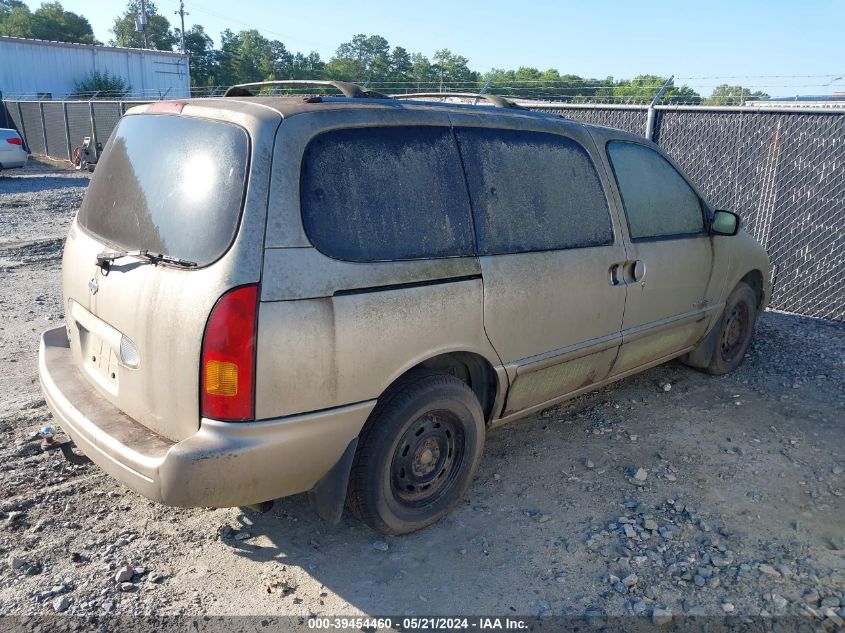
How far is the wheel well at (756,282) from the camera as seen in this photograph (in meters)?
5.53

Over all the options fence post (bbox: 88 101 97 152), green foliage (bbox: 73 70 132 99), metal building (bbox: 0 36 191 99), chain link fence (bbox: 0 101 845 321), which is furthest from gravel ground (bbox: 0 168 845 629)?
green foliage (bbox: 73 70 132 99)

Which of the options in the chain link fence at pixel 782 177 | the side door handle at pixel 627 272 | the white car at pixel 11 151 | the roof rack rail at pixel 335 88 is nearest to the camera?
the roof rack rail at pixel 335 88

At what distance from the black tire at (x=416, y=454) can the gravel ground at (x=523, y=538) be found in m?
0.16

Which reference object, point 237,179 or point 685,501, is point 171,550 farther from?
point 685,501

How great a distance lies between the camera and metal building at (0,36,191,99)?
34125 mm

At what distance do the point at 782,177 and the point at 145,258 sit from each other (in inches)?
269

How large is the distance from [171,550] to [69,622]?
1.72 ft

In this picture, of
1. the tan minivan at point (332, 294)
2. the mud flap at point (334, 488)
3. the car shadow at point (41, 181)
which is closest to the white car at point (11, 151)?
the car shadow at point (41, 181)

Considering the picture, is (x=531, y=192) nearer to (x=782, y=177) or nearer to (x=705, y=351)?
(x=705, y=351)

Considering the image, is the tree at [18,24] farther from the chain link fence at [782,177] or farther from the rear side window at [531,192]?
the rear side window at [531,192]

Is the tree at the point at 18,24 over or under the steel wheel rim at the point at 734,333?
over

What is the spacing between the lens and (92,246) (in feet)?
10.6

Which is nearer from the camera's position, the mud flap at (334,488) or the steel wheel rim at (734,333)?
the mud flap at (334,488)

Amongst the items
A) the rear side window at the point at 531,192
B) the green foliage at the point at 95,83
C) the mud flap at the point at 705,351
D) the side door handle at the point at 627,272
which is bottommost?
the mud flap at the point at 705,351
